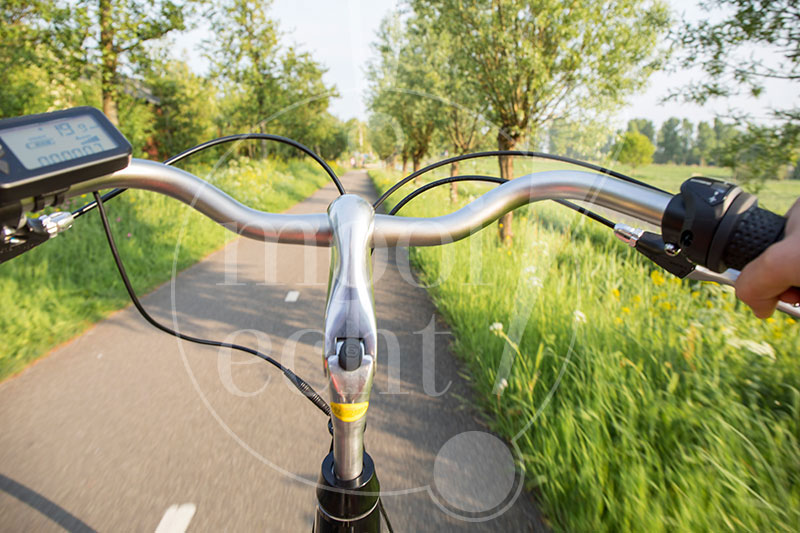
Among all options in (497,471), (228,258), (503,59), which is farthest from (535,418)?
(228,258)

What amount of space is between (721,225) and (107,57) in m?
12.9

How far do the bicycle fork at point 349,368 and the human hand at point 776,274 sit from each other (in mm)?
619

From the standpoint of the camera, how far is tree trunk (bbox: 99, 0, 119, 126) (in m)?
9.87

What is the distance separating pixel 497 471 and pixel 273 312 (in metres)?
3.03

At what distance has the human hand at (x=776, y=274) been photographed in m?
0.68

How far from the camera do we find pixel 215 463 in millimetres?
2455

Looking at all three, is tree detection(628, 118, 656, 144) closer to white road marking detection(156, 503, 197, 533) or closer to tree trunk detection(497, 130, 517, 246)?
tree trunk detection(497, 130, 517, 246)

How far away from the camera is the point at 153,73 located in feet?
37.6

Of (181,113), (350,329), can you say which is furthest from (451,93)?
(181,113)

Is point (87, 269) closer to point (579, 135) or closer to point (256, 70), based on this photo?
point (579, 135)

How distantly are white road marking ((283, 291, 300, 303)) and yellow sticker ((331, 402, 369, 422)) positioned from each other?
4.48 metres

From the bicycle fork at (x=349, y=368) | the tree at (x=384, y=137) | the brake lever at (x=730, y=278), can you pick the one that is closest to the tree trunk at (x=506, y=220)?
the brake lever at (x=730, y=278)

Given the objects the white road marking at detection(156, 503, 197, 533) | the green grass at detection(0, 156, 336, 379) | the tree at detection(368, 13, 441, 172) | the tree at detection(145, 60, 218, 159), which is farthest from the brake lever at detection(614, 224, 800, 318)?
the tree at detection(145, 60, 218, 159)

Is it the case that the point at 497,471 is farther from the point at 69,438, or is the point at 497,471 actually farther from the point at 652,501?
the point at 69,438
